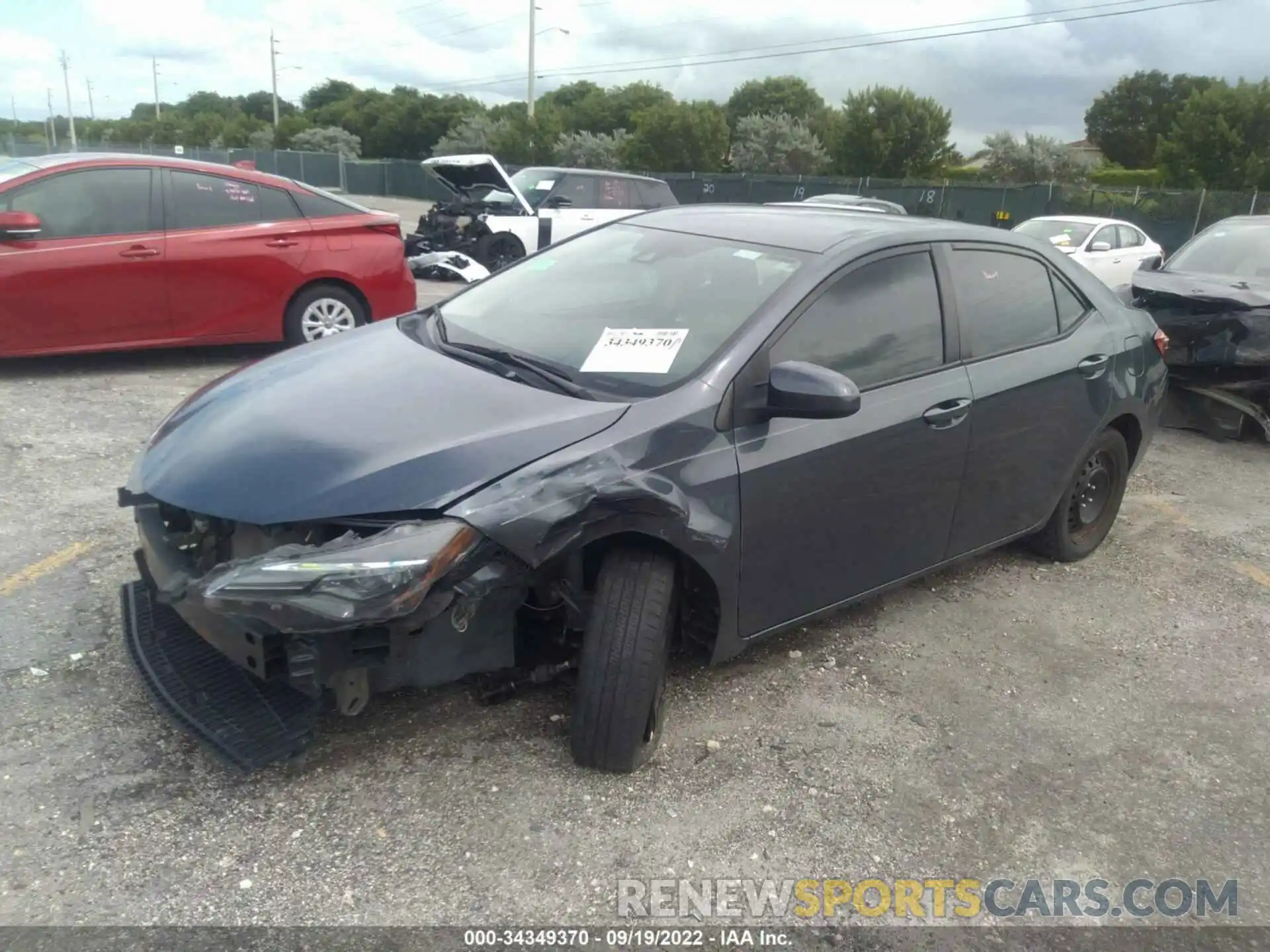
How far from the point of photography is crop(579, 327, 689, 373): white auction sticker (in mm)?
3156

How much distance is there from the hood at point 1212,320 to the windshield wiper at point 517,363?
521 centimetres

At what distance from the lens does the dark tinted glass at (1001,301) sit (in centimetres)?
389

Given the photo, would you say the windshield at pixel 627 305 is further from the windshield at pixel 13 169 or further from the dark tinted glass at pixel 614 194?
the dark tinted glass at pixel 614 194

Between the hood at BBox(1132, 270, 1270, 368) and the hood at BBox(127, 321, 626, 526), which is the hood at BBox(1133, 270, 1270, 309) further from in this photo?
the hood at BBox(127, 321, 626, 526)

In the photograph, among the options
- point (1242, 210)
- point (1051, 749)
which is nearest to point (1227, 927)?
point (1051, 749)

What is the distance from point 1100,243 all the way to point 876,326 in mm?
12578

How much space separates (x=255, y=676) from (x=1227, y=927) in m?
2.57

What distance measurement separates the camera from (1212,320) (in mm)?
6648

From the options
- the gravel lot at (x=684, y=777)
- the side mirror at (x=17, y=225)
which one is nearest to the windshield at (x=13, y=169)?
the side mirror at (x=17, y=225)

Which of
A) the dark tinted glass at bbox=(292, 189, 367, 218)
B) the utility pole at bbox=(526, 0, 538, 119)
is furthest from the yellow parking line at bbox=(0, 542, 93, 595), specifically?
the utility pole at bbox=(526, 0, 538, 119)

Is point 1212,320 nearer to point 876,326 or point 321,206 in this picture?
point 876,326

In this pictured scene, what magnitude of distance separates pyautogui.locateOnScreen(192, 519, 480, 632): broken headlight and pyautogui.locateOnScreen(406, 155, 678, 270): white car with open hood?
425 inches

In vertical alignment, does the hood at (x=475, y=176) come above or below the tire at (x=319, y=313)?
above

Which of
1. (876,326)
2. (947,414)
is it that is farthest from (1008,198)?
(876,326)
